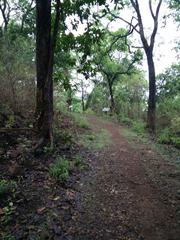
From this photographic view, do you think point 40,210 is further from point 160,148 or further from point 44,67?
point 160,148

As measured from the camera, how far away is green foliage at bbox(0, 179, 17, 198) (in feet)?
18.6

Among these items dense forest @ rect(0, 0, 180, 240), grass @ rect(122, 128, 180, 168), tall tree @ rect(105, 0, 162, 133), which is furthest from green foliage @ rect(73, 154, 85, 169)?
tall tree @ rect(105, 0, 162, 133)

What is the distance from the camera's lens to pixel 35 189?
6141mm

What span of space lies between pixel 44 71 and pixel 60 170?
3.00m

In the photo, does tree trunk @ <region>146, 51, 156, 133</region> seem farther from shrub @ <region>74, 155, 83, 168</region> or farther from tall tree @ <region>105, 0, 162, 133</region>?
shrub @ <region>74, 155, 83, 168</region>

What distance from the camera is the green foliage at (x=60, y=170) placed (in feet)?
21.6

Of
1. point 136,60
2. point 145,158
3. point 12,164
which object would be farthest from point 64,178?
point 136,60

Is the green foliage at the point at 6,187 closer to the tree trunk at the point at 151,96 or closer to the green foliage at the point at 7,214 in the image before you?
the green foliage at the point at 7,214

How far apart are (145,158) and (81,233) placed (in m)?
5.04

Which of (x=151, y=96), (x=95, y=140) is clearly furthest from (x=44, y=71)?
(x=151, y=96)

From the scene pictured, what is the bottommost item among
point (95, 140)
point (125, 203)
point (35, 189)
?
point (125, 203)

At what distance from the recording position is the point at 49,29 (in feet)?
28.0

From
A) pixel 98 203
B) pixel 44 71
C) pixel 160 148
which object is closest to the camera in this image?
pixel 98 203

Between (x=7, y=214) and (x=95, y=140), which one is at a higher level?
(x=95, y=140)
